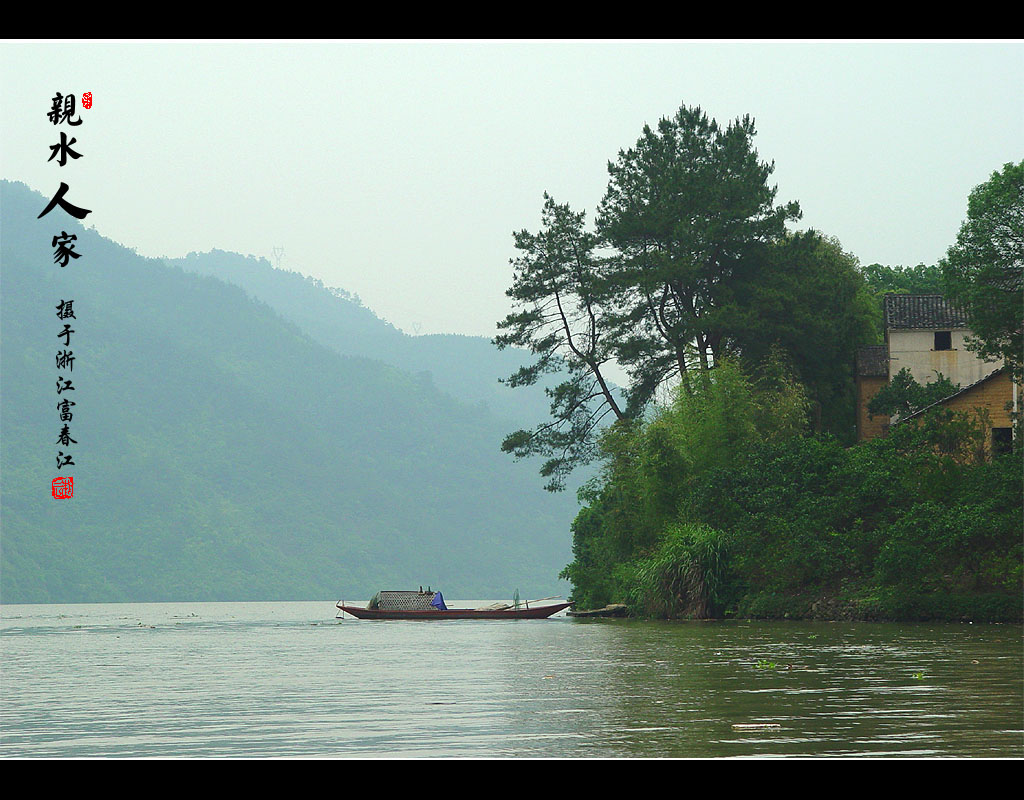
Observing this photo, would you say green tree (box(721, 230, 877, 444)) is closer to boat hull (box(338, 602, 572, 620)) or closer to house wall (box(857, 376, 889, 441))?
house wall (box(857, 376, 889, 441))

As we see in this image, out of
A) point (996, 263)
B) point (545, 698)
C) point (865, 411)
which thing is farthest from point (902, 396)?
point (545, 698)

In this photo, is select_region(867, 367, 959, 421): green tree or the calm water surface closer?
the calm water surface

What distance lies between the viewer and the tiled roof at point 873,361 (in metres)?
62.5

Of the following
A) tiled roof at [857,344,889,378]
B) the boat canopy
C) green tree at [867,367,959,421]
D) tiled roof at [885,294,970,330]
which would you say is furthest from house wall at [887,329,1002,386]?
the boat canopy

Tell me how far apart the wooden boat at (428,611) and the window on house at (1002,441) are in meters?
20.1

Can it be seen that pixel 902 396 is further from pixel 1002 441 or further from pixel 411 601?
pixel 411 601

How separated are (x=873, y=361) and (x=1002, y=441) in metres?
17.6

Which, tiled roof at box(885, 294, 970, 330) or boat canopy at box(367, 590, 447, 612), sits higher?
tiled roof at box(885, 294, 970, 330)

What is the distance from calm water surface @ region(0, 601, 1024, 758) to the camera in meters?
11.6

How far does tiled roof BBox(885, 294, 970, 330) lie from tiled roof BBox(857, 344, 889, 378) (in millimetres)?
1537

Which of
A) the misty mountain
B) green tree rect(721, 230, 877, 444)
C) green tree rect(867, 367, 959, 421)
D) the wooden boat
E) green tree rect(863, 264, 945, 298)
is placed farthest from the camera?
the misty mountain

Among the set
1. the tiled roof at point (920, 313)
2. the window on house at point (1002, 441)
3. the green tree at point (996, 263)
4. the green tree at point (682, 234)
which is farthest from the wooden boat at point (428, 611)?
the green tree at point (996, 263)

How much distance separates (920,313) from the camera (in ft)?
205
